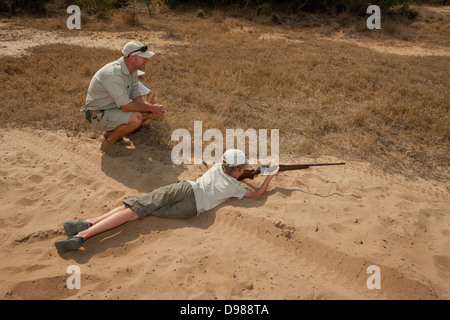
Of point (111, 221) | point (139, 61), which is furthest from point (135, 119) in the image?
point (111, 221)

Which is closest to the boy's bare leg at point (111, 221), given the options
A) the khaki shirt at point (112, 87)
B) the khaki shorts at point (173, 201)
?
the khaki shorts at point (173, 201)

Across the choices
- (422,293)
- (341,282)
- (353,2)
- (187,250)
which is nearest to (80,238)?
(187,250)

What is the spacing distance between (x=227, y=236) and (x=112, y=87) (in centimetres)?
254

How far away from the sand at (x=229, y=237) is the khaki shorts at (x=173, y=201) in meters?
0.11

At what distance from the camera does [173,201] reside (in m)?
3.78

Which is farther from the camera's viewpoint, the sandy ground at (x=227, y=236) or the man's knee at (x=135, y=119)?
the man's knee at (x=135, y=119)

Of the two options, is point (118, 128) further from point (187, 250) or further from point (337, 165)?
point (337, 165)

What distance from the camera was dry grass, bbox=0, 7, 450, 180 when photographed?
568 cm

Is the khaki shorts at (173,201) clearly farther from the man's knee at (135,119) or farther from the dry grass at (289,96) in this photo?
the dry grass at (289,96)

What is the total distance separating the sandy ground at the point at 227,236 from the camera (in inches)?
121

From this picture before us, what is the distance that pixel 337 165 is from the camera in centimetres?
509

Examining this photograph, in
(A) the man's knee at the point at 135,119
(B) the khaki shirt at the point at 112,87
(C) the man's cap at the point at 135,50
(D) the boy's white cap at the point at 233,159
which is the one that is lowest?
(D) the boy's white cap at the point at 233,159

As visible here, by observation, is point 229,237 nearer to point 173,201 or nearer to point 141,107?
point 173,201

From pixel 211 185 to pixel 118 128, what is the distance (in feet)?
5.93
